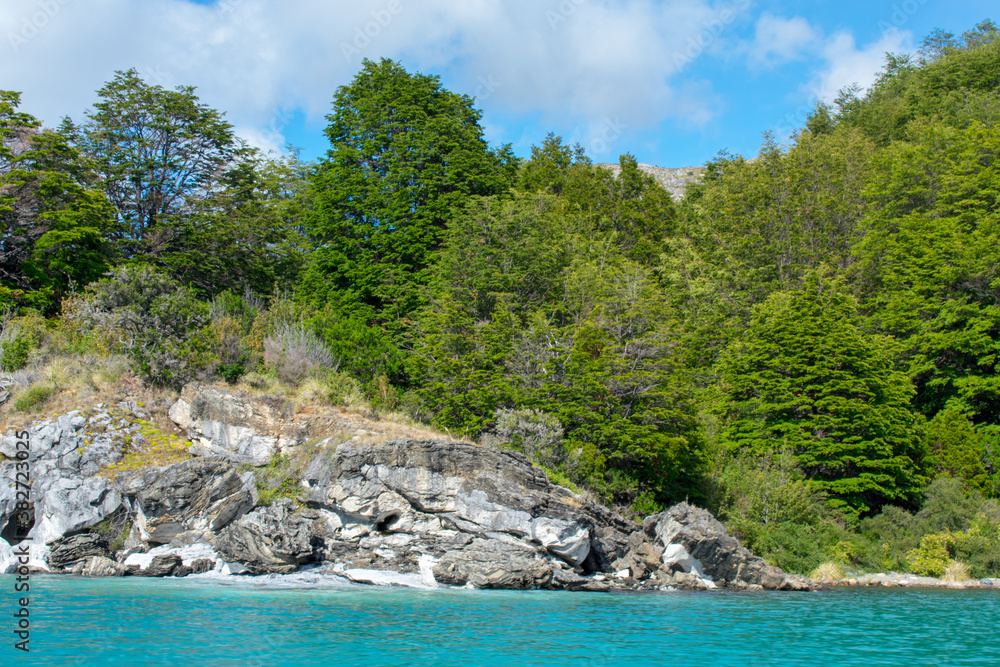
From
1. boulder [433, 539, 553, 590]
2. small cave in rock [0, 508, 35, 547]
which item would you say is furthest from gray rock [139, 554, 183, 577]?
boulder [433, 539, 553, 590]

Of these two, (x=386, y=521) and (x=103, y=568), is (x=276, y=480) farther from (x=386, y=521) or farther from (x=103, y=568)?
(x=103, y=568)

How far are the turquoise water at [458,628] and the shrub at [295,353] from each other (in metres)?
10.2

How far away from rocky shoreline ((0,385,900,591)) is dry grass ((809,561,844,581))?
2.66m

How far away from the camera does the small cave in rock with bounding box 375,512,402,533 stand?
19.9 meters

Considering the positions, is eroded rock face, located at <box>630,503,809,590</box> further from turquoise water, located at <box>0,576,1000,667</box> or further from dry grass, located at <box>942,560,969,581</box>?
dry grass, located at <box>942,560,969,581</box>

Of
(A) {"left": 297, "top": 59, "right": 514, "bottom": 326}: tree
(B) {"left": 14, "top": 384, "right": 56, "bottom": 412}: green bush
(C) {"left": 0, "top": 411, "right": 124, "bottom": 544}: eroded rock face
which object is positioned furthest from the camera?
(A) {"left": 297, "top": 59, "right": 514, "bottom": 326}: tree

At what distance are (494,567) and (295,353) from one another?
39.9 feet

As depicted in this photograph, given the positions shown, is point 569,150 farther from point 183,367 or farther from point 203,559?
point 203,559

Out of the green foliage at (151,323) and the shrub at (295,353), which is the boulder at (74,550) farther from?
the shrub at (295,353)

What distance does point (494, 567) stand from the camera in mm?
18391

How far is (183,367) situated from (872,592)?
23221 mm

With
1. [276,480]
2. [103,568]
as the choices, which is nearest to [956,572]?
[276,480]

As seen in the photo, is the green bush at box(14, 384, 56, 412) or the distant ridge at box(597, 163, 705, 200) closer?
the green bush at box(14, 384, 56, 412)

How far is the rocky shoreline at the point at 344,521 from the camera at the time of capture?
60.8ft
